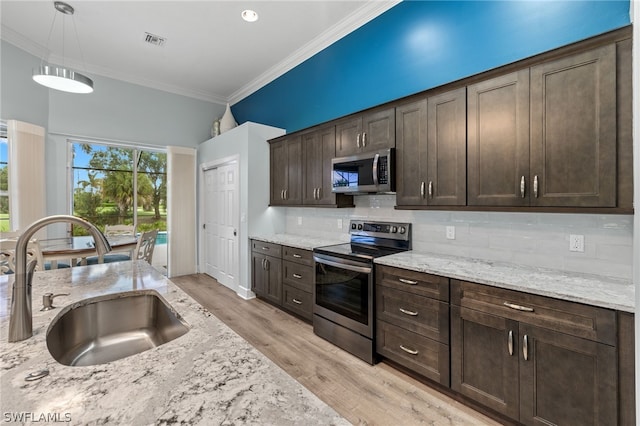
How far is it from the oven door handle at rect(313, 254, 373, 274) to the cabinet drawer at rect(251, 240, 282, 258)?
0.79 m

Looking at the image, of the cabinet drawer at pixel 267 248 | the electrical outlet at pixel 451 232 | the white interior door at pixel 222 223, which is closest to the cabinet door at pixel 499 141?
the electrical outlet at pixel 451 232

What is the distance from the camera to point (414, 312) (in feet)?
7.28

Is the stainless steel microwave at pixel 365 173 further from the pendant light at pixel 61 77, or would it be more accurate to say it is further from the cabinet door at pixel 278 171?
the pendant light at pixel 61 77

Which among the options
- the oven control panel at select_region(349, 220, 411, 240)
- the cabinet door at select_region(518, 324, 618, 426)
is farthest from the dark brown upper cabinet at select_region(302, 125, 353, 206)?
the cabinet door at select_region(518, 324, 618, 426)

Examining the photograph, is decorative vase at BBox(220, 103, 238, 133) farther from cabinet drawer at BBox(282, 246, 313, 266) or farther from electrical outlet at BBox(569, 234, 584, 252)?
electrical outlet at BBox(569, 234, 584, 252)

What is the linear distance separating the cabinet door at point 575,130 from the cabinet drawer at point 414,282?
0.82 metres

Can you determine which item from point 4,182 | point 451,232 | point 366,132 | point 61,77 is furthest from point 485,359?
point 4,182

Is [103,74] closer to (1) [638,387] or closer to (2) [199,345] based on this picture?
(2) [199,345]

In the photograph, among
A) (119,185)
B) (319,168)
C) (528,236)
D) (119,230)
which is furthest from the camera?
(119,185)

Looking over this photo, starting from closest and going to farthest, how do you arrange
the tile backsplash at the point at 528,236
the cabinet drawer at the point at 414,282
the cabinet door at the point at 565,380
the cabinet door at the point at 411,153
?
the cabinet door at the point at 565,380 → the tile backsplash at the point at 528,236 → the cabinet drawer at the point at 414,282 → the cabinet door at the point at 411,153

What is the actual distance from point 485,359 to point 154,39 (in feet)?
16.2

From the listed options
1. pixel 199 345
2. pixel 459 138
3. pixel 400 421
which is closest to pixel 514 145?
pixel 459 138

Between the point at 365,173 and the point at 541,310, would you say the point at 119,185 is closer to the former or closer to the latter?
the point at 365,173

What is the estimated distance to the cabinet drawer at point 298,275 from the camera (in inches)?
129
